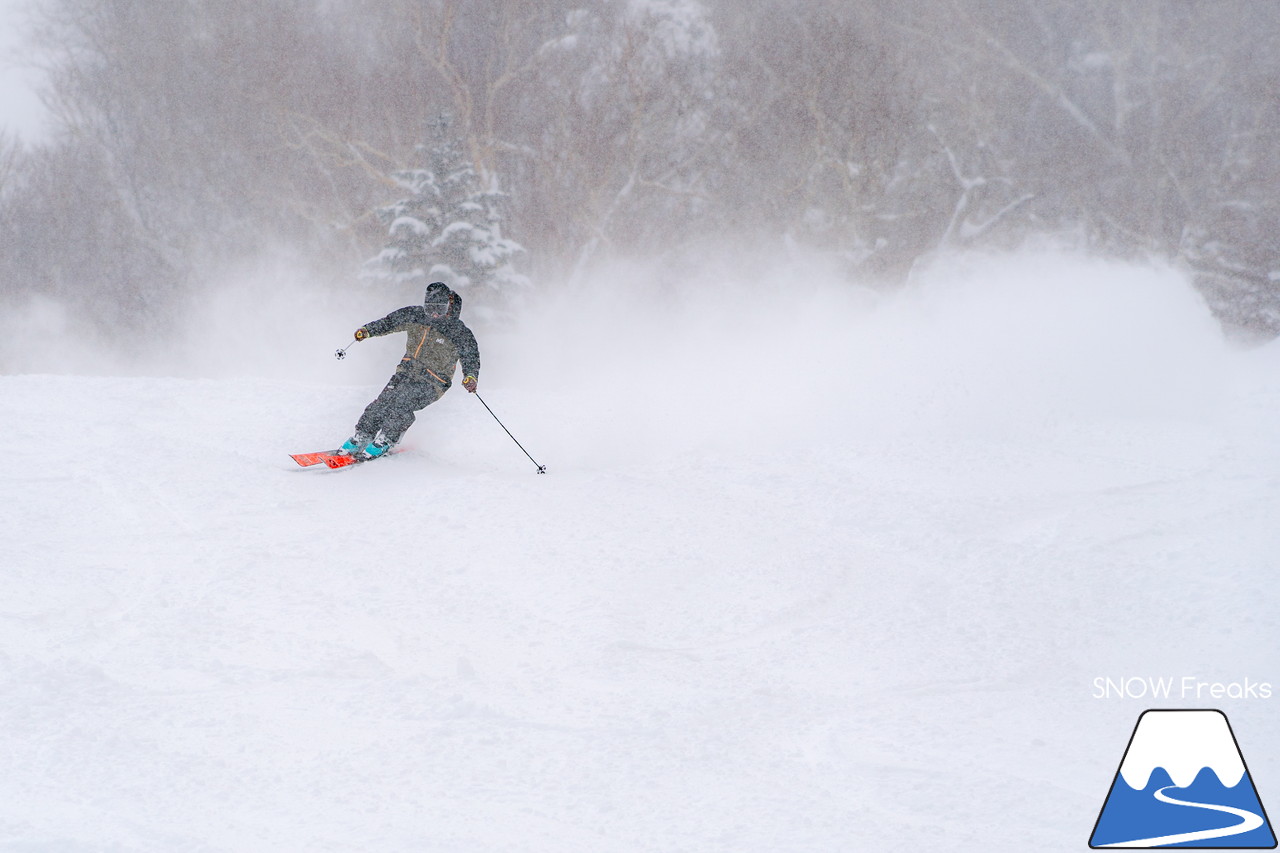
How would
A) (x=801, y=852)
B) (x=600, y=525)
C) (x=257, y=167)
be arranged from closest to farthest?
1. (x=801, y=852)
2. (x=600, y=525)
3. (x=257, y=167)

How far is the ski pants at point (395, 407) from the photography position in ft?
23.7

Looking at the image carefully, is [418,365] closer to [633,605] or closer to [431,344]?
[431,344]

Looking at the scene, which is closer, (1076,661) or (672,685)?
(672,685)

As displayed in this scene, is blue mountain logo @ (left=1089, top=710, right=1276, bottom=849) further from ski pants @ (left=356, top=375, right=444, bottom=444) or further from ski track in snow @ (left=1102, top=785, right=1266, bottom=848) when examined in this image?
ski pants @ (left=356, top=375, right=444, bottom=444)

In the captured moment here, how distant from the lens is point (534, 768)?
11.1ft

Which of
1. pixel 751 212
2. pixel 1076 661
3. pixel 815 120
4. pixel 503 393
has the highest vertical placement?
pixel 815 120

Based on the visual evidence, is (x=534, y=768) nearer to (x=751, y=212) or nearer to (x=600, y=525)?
(x=600, y=525)

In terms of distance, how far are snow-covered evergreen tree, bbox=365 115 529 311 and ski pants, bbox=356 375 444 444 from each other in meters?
8.50

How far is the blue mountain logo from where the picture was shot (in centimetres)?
307

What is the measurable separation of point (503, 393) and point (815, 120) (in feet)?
40.6

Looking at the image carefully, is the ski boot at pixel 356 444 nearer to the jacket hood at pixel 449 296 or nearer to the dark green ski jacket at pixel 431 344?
the dark green ski jacket at pixel 431 344

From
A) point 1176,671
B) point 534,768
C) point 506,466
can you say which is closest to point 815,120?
point 506,466

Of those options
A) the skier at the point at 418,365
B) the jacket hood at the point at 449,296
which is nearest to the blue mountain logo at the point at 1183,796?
the skier at the point at 418,365

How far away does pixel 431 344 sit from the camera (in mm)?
7559
